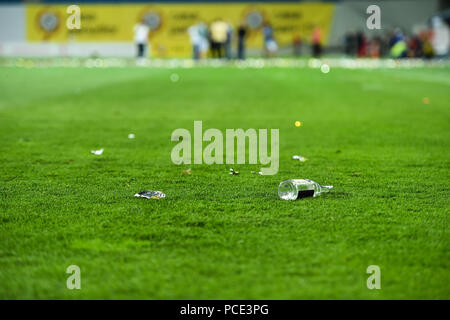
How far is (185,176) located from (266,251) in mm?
1945

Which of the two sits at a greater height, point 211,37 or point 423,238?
point 211,37

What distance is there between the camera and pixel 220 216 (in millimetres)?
3629

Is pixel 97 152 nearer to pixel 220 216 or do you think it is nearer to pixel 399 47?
pixel 220 216

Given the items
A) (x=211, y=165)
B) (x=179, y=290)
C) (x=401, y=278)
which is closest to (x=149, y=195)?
(x=211, y=165)

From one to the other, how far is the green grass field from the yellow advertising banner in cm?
4166

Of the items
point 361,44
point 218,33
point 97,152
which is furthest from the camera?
point 361,44

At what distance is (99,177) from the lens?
482cm

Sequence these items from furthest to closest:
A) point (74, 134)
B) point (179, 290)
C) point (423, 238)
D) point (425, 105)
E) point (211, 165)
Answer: point (425, 105) < point (74, 134) < point (211, 165) < point (423, 238) < point (179, 290)

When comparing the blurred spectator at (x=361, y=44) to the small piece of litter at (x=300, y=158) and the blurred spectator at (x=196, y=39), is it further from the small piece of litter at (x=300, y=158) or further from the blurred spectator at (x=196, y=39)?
the small piece of litter at (x=300, y=158)

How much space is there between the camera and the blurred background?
47.5 m

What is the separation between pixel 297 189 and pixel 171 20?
47288 mm

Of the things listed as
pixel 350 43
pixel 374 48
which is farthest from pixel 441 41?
pixel 350 43

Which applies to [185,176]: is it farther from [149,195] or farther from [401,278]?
[401,278]

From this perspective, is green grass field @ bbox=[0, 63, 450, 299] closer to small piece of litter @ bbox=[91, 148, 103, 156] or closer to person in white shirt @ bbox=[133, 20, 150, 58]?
small piece of litter @ bbox=[91, 148, 103, 156]
